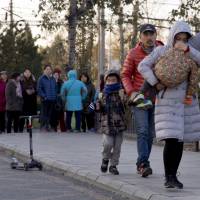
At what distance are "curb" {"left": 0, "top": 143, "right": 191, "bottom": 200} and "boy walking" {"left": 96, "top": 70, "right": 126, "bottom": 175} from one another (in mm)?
324

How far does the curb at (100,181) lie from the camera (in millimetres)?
8612

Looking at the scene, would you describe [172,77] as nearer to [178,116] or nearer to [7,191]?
[178,116]

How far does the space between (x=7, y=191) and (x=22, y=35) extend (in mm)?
38723

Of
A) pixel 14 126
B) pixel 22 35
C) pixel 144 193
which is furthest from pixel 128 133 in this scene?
pixel 22 35

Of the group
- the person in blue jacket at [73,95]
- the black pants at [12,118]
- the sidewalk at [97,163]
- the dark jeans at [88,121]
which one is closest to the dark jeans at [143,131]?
the sidewalk at [97,163]

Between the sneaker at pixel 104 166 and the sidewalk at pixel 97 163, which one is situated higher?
the sneaker at pixel 104 166

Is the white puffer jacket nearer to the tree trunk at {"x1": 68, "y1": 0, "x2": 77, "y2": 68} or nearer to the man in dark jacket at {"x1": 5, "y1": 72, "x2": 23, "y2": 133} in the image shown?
the man in dark jacket at {"x1": 5, "y1": 72, "x2": 23, "y2": 133}

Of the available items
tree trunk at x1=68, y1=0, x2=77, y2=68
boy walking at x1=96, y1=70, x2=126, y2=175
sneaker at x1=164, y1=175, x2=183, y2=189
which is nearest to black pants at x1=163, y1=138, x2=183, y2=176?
sneaker at x1=164, y1=175, x2=183, y2=189

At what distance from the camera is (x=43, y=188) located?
391 inches

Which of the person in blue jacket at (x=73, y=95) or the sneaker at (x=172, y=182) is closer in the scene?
the sneaker at (x=172, y=182)

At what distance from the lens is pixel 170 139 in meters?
8.47

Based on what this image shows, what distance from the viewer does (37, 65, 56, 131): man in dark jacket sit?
781 inches

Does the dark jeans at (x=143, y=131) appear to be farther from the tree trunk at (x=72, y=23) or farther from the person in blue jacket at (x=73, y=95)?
the tree trunk at (x=72, y=23)

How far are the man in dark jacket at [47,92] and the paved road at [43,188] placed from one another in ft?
26.1
